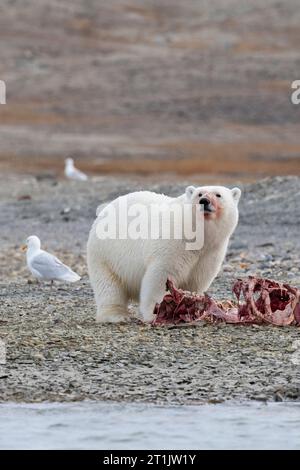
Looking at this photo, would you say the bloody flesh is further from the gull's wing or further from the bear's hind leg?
the gull's wing

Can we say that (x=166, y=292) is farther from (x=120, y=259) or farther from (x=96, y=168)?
(x=96, y=168)

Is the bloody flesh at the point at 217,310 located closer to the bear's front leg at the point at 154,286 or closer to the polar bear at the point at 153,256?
the bear's front leg at the point at 154,286

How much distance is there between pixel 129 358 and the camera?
31.1ft

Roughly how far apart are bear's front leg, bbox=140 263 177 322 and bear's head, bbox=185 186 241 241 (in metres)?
0.48

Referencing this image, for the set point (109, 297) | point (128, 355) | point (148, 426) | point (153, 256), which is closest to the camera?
point (148, 426)

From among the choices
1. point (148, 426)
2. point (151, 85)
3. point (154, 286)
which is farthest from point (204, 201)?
point (151, 85)

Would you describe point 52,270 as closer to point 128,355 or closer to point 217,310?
point 217,310

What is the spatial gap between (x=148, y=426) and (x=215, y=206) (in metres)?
2.86

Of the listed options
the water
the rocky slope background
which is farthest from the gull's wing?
the rocky slope background

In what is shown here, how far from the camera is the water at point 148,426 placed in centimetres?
771

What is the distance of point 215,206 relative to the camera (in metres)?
10.5

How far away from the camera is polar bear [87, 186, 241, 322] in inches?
417

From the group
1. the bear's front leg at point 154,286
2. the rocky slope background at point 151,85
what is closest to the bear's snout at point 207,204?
the bear's front leg at point 154,286
